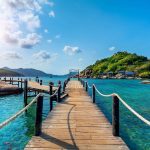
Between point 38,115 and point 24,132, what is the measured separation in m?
6.99

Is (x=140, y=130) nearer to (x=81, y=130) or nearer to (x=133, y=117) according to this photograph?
(x=133, y=117)

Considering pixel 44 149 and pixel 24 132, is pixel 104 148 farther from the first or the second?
pixel 24 132

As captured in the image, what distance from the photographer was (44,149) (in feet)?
22.2

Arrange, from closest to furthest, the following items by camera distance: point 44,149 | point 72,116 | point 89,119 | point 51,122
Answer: point 44,149
point 51,122
point 89,119
point 72,116

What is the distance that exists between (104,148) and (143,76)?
147005mm

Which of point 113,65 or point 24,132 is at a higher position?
point 113,65

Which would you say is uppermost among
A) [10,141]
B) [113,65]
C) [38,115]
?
[113,65]

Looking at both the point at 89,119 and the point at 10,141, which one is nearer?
the point at 89,119

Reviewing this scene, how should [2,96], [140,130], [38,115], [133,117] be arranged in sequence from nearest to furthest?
[38,115], [140,130], [133,117], [2,96]

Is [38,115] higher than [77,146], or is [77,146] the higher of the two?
[38,115]

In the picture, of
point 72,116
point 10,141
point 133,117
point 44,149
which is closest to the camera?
point 44,149

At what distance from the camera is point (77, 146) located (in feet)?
23.2

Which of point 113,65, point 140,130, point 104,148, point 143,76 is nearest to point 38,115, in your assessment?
point 104,148

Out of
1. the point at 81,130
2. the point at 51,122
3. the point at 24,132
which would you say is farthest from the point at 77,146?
the point at 24,132
